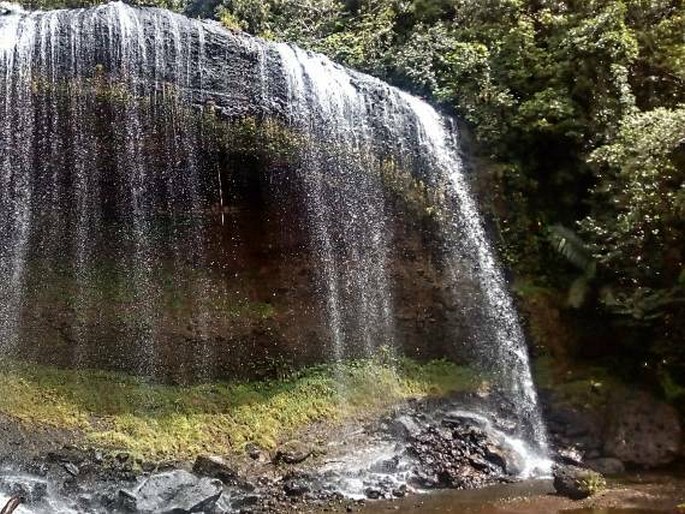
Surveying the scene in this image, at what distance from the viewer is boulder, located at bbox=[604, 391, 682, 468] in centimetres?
1183

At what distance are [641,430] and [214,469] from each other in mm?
6904

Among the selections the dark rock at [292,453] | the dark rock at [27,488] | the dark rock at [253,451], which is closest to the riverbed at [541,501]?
the dark rock at [292,453]

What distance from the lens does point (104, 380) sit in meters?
12.5

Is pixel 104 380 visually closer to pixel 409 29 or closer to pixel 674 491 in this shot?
pixel 674 491

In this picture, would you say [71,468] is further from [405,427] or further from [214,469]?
[405,427]

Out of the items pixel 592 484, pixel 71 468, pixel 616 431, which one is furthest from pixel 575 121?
pixel 71 468

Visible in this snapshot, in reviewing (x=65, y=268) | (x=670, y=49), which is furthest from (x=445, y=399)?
(x=670, y=49)

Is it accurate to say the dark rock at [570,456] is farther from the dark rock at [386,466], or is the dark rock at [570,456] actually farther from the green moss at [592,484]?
the dark rock at [386,466]

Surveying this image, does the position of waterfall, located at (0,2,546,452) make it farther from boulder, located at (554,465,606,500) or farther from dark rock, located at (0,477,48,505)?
dark rock, located at (0,477,48,505)

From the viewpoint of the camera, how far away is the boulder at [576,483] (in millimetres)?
9656

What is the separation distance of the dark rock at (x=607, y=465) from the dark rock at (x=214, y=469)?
5.48 meters

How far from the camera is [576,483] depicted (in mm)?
9750

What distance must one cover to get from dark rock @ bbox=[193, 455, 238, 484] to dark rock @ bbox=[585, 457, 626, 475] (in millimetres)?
5483

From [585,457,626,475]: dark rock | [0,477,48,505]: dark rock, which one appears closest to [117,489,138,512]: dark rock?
[0,477,48,505]: dark rock
